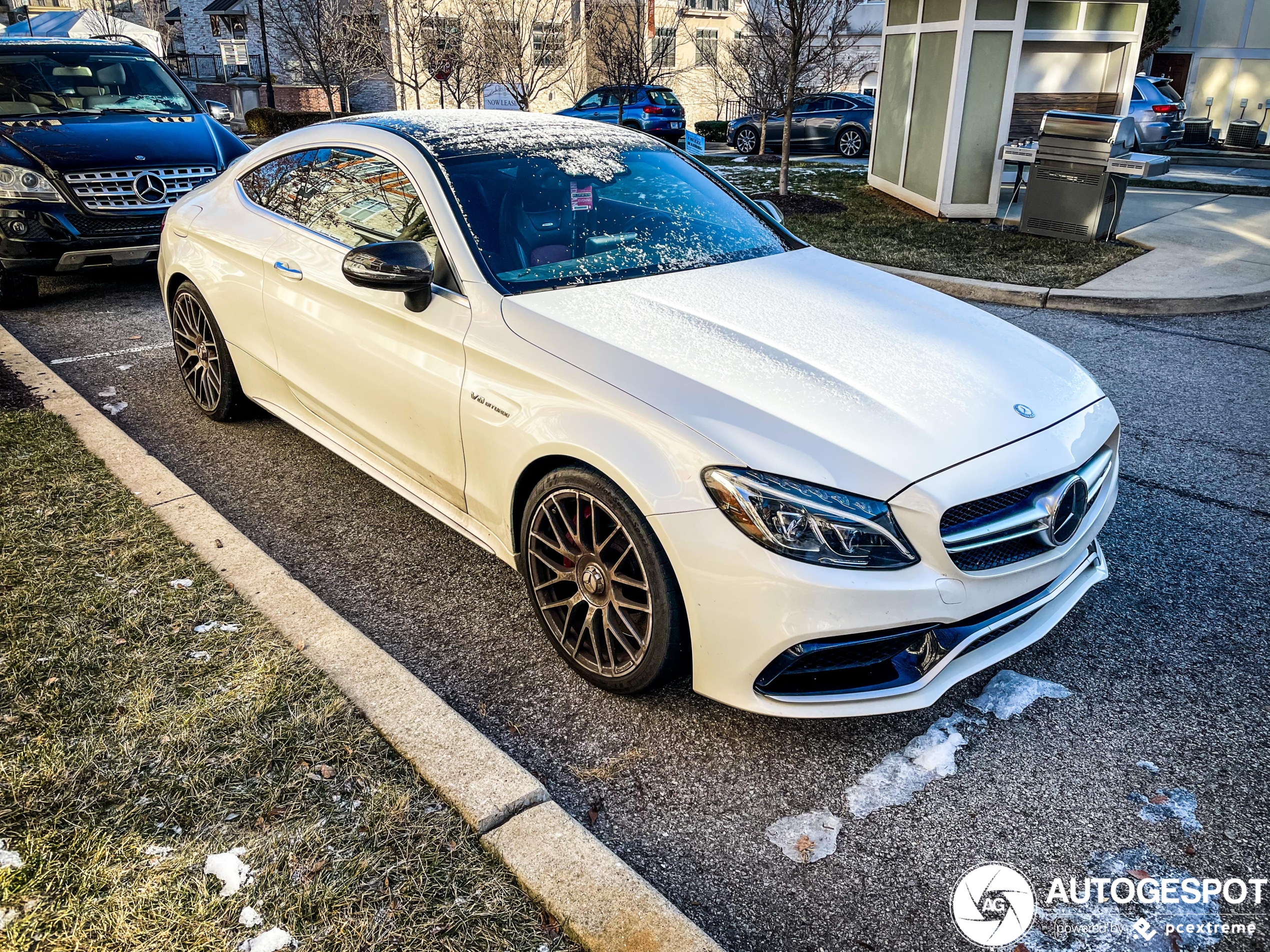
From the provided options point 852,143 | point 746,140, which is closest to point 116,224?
point 852,143

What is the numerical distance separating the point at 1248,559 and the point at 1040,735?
64.9 inches

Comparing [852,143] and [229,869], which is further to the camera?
[852,143]

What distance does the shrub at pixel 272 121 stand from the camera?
1003 inches

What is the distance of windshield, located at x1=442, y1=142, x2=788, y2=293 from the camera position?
351cm

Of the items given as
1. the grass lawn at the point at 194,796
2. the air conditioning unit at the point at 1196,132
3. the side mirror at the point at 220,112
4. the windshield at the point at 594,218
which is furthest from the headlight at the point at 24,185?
the air conditioning unit at the point at 1196,132

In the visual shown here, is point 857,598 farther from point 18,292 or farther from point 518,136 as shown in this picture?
point 18,292

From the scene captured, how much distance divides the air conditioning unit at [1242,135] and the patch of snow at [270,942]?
3125 centimetres

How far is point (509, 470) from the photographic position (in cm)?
314

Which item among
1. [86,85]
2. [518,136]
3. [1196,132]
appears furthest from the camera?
[1196,132]

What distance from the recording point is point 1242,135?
87.0ft

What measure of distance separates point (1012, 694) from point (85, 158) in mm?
7577

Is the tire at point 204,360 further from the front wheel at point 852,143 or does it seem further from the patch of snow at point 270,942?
the front wheel at point 852,143

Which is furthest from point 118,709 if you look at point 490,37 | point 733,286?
point 490,37

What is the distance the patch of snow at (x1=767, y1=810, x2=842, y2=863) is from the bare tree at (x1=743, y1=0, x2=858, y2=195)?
11.3 meters
